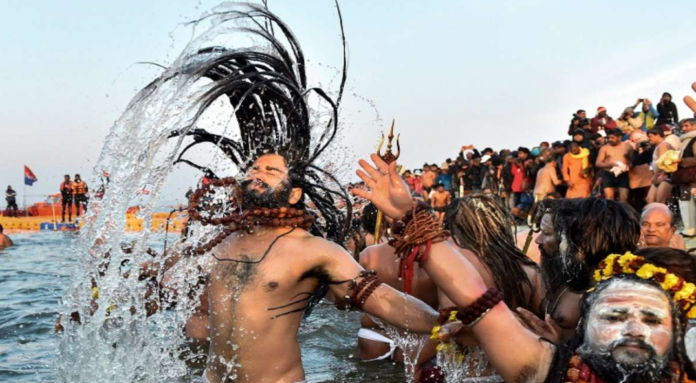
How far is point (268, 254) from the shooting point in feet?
12.7

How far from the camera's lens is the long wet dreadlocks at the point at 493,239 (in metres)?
4.52

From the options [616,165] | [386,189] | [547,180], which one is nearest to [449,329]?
[386,189]

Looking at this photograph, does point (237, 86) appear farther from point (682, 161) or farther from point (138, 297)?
point (682, 161)

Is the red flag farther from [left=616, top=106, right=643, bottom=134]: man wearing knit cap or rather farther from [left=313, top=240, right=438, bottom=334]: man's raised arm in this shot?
[left=313, top=240, right=438, bottom=334]: man's raised arm

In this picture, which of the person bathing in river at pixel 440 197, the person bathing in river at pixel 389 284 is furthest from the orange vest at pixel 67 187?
the person bathing in river at pixel 389 284

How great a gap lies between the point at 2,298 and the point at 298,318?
8920 millimetres

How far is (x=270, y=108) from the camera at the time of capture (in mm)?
4539

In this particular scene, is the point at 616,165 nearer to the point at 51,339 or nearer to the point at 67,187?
the point at 51,339

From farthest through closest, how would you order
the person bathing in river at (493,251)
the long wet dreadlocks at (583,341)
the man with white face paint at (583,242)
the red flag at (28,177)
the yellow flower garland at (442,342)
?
the red flag at (28,177) → the person bathing in river at (493,251) → the man with white face paint at (583,242) → the yellow flower garland at (442,342) → the long wet dreadlocks at (583,341)

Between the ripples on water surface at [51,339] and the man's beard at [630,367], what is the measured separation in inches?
113

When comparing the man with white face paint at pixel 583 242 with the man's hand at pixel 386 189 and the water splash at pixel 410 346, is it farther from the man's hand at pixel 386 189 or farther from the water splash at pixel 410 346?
the water splash at pixel 410 346

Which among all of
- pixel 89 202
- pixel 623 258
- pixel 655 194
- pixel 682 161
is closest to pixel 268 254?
pixel 89 202

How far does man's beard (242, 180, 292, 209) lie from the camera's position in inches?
156

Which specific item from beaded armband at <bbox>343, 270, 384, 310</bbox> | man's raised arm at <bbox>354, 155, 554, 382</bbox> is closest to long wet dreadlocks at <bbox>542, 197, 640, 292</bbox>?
man's raised arm at <bbox>354, 155, 554, 382</bbox>
